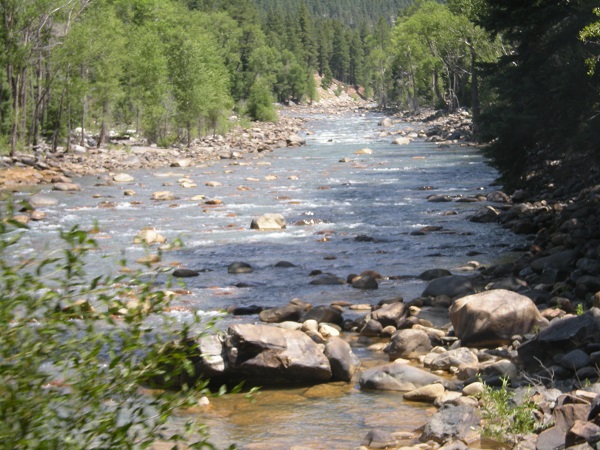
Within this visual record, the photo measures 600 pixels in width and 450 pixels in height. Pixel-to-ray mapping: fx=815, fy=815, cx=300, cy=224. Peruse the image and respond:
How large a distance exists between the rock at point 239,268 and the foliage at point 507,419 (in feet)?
28.1

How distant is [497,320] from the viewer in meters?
10.1

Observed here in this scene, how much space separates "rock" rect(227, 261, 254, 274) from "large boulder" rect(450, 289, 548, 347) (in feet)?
20.2

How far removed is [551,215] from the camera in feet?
62.6

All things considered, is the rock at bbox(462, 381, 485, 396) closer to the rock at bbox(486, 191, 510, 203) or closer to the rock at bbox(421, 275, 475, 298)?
the rock at bbox(421, 275, 475, 298)

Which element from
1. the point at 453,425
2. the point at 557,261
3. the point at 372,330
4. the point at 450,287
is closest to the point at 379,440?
the point at 453,425

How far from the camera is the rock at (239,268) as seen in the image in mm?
15617

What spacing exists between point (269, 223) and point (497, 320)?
10.9 metres

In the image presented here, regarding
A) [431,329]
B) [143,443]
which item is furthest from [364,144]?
[143,443]

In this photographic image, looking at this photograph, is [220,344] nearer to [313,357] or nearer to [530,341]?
[313,357]

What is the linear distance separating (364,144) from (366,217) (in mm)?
24852

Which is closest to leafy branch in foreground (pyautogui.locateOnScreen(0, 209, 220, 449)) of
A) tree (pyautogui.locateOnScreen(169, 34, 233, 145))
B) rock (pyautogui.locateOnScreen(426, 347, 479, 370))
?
rock (pyautogui.locateOnScreen(426, 347, 479, 370))

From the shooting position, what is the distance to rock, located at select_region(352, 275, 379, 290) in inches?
559

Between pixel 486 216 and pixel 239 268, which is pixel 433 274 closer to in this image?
pixel 239 268

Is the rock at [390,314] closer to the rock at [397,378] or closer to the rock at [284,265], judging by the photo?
the rock at [397,378]
